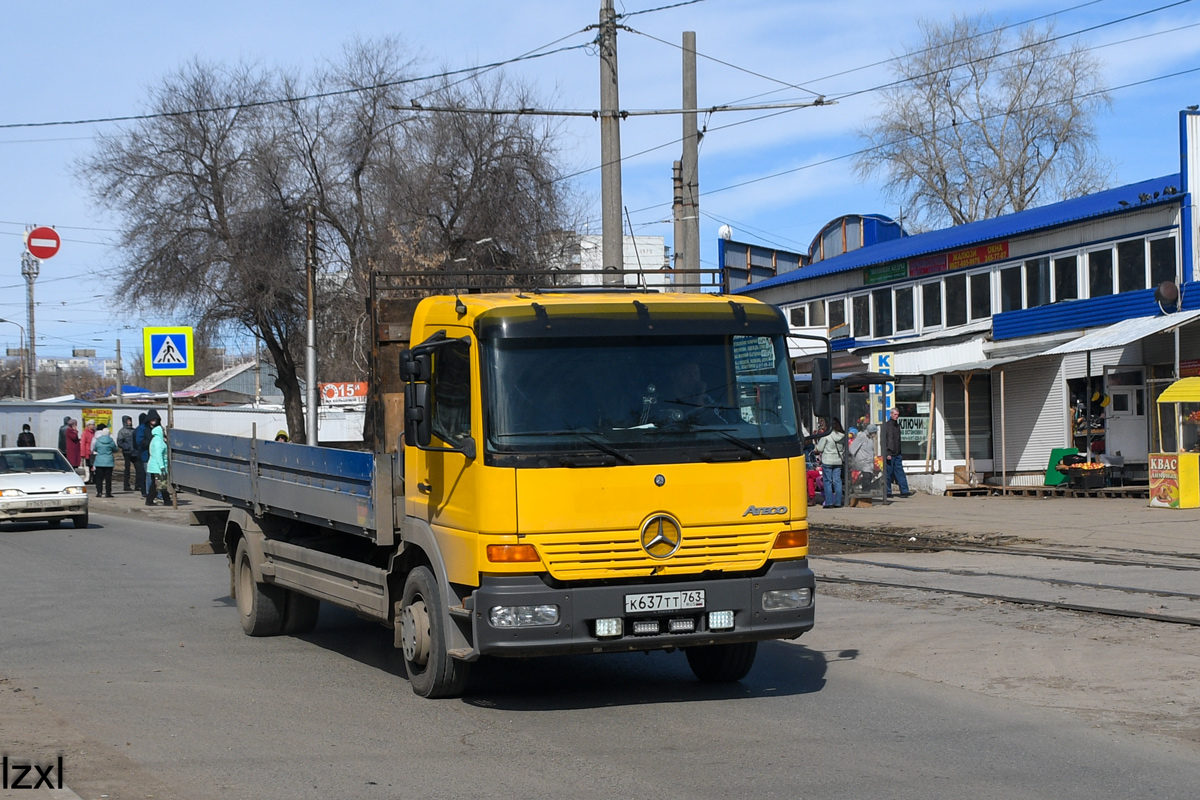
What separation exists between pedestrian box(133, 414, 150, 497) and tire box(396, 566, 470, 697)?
20.1 m

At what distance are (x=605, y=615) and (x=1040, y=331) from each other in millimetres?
22675

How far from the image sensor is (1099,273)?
26234 millimetres

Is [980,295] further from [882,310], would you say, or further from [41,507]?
[41,507]

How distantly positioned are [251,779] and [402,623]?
210 centimetres

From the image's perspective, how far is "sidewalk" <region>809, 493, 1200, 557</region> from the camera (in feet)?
54.4

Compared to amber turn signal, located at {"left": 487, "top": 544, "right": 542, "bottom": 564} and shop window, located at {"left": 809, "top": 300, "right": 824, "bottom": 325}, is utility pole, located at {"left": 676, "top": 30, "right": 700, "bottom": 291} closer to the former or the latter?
amber turn signal, located at {"left": 487, "top": 544, "right": 542, "bottom": 564}

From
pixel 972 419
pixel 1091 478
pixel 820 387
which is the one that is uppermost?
pixel 820 387

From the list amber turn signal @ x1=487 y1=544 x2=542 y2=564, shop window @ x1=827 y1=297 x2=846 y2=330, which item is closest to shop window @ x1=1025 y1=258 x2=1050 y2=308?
shop window @ x1=827 y1=297 x2=846 y2=330

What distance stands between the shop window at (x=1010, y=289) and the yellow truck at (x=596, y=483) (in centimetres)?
2257

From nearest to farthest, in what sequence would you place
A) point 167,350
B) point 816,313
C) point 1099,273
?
point 167,350 < point 1099,273 < point 816,313

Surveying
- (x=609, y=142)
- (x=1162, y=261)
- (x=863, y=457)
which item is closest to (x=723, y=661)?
(x=609, y=142)

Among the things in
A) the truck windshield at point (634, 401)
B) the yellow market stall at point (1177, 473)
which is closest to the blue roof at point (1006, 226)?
the yellow market stall at point (1177, 473)

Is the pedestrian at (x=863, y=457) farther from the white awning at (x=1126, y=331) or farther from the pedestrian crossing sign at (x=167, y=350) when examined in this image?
the pedestrian crossing sign at (x=167, y=350)

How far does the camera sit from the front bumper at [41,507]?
2089 centimetres
